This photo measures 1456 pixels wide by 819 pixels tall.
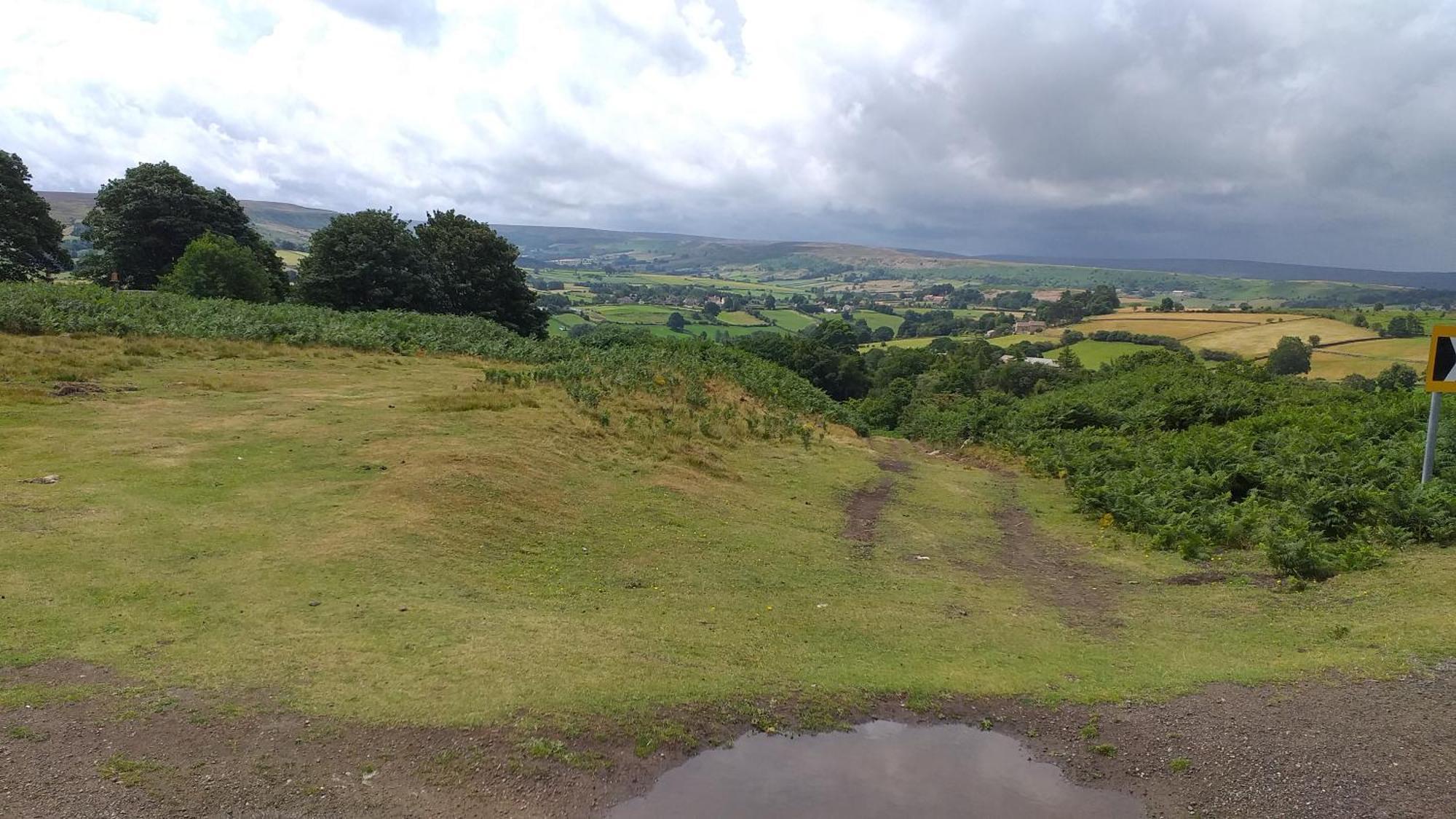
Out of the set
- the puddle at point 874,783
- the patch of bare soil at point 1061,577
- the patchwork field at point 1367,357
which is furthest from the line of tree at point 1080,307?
the puddle at point 874,783

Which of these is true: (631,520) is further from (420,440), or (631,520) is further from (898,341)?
(898,341)

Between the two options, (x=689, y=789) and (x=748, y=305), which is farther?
(x=748, y=305)

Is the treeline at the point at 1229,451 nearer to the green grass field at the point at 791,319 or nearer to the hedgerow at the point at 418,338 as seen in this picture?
the hedgerow at the point at 418,338

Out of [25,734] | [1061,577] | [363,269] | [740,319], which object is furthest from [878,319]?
[25,734]

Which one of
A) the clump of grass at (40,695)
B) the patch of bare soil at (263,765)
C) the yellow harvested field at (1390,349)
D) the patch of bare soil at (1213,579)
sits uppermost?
the yellow harvested field at (1390,349)

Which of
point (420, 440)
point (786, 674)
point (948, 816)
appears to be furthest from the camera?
point (420, 440)

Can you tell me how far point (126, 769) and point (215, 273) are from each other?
43.9 metres

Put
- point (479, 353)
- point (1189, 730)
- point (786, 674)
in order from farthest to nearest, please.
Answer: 1. point (479, 353)
2. point (786, 674)
3. point (1189, 730)

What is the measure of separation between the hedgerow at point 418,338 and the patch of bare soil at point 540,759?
589 inches

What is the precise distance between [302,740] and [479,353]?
28.0 metres

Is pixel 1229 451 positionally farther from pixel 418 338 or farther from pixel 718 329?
pixel 718 329

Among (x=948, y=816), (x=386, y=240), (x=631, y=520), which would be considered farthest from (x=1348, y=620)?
(x=386, y=240)

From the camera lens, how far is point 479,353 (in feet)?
107

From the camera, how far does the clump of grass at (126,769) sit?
5.40m
